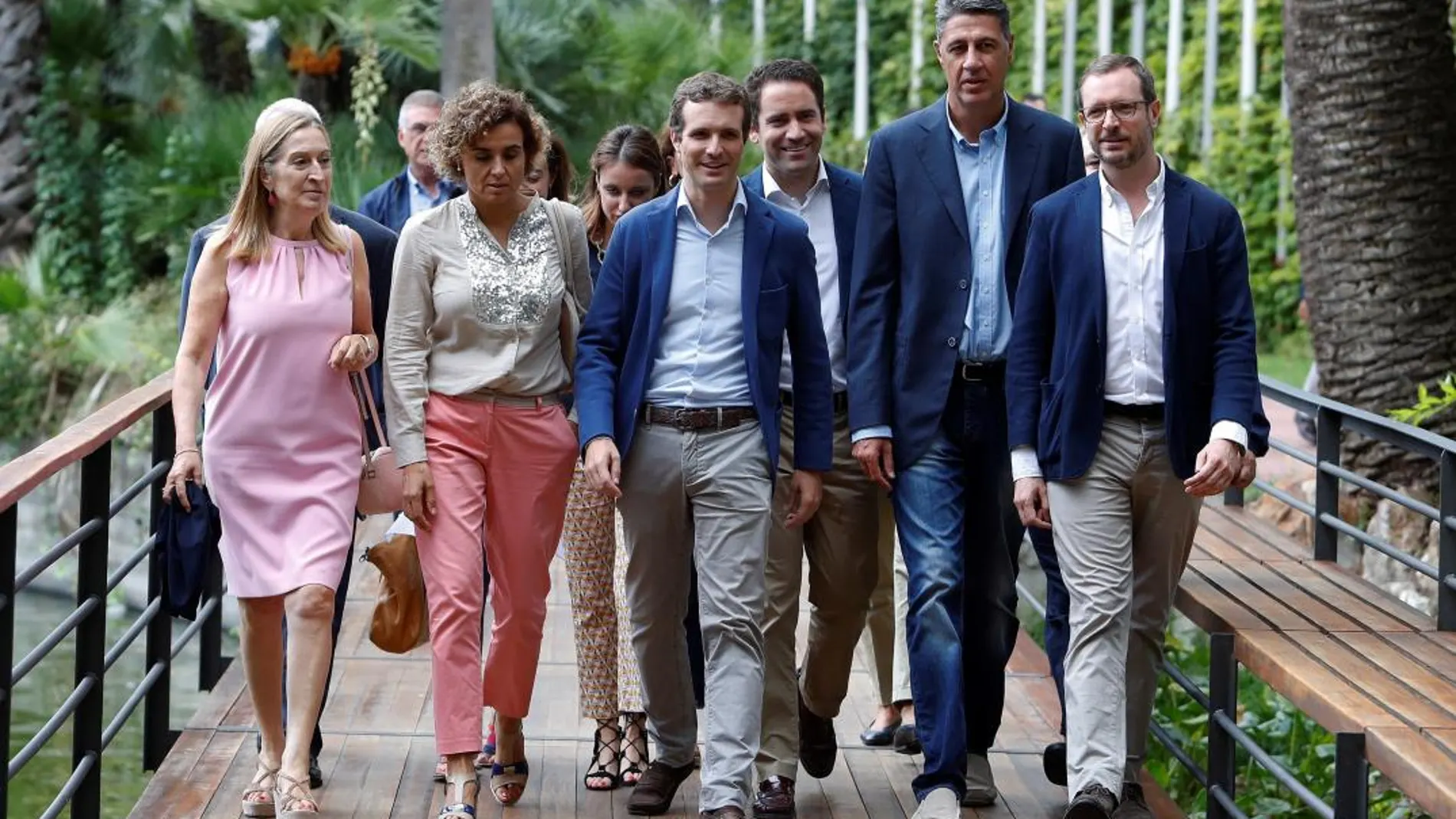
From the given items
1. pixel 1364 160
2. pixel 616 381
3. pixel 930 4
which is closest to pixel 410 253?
pixel 616 381

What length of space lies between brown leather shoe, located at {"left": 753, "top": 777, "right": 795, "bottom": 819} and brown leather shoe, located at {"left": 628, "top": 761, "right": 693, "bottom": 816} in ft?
0.72

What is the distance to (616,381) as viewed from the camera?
17.2 ft

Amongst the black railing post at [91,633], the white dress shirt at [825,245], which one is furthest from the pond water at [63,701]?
the white dress shirt at [825,245]

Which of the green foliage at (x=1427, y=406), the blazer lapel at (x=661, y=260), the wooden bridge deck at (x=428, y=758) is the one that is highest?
the blazer lapel at (x=661, y=260)

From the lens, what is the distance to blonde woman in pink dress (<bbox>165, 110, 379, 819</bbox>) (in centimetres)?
518

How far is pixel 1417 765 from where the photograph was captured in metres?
4.13

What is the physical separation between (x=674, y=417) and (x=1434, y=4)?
480 cm

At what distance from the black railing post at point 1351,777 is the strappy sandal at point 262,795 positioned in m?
2.61

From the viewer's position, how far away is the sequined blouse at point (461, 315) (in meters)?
5.20

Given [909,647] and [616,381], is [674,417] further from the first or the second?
[909,647]

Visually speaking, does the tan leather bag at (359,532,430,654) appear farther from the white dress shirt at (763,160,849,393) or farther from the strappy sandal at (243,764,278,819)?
the white dress shirt at (763,160,849,393)

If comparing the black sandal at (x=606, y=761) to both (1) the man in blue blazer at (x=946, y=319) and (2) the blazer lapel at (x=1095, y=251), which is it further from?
(2) the blazer lapel at (x=1095, y=251)

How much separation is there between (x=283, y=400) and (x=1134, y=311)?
206cm

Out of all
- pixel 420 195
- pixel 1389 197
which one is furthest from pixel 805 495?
pixel 1389 197
